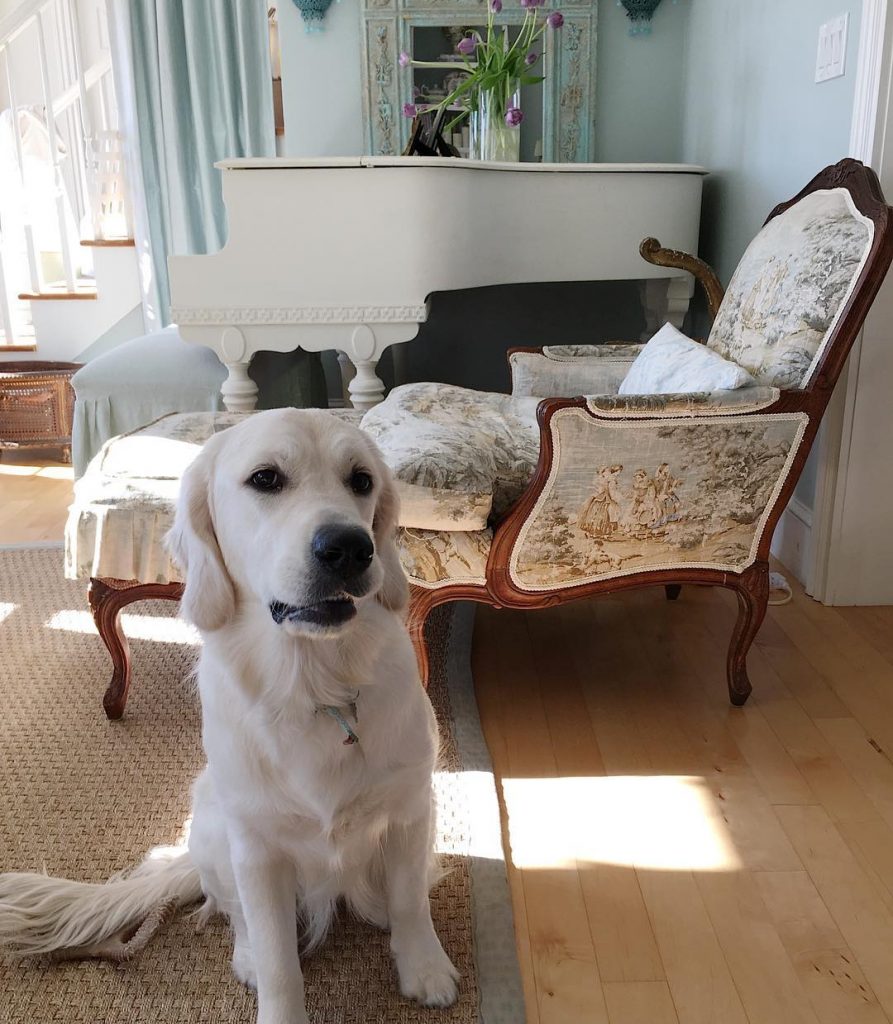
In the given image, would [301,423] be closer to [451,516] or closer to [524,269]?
[451,516]

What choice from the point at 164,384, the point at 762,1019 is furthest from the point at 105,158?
the point at 762,1019

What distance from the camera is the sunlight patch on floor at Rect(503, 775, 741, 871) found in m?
1.56

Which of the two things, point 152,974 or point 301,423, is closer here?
point 301,423

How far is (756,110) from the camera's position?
3.01m

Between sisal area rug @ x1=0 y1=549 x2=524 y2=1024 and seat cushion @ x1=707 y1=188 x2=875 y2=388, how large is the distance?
95cm

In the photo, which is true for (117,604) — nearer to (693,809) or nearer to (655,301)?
(693,809)

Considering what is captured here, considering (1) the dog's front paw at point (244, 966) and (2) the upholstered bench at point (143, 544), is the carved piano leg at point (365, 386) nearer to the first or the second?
(2) the upholstered bench at point (143, 544)

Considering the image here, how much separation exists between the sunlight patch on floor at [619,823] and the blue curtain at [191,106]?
11.1 feet

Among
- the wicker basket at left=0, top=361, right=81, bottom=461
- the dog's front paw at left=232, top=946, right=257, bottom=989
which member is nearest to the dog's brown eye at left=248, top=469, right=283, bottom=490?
the dog's front paw at left=232, top=946, right=257, bottom=989

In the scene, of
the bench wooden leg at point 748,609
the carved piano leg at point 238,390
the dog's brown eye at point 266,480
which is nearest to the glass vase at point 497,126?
the carved piano leg at point 238,390

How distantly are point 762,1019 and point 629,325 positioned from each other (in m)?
3.45

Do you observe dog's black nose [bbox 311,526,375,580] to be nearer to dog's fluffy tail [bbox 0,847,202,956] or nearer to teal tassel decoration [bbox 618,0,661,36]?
dog's fluffy tail [bbox 0,847,202,956]

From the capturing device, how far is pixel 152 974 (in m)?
1.33

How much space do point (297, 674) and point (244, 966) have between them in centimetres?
47
